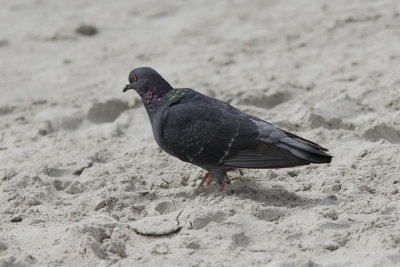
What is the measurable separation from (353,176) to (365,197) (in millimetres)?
347

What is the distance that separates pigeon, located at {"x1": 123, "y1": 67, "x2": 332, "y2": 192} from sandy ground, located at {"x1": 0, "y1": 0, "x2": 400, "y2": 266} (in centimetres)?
21

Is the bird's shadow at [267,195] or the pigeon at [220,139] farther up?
the pigeon at [220,139]

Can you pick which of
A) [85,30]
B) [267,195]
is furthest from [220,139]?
[85,30]

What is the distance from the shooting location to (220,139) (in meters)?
4.09

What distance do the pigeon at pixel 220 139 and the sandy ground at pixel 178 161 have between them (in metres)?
0.21

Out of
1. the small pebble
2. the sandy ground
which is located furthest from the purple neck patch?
the small pebble

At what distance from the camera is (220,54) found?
6.83 m

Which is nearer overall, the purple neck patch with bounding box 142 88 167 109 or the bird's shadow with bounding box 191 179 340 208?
the bird's shadow with bounding box 191 179 340 208

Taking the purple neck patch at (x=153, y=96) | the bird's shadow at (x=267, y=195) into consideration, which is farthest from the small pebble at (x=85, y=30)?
the bird's shadow at (x=267, y=195)

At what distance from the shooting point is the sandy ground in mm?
3379

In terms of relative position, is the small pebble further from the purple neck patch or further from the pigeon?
the pigeon

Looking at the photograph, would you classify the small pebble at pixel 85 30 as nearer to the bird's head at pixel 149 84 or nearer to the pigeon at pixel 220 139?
the bird's head at pixel 149 84

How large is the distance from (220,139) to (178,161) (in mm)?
772

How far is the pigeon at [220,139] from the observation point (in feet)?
12.9
